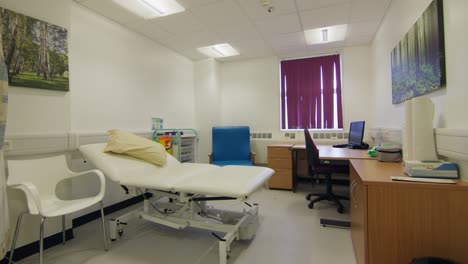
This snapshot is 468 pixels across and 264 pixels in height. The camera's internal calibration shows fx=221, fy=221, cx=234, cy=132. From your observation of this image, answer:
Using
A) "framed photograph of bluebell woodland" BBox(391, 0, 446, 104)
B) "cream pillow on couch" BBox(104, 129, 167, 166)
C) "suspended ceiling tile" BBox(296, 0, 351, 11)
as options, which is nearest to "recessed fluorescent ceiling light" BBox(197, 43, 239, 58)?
"suspended ceiling tile" BBox(296, 0, 351, 11)

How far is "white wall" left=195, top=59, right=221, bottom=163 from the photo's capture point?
4441 millimetres

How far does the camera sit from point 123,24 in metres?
2.95

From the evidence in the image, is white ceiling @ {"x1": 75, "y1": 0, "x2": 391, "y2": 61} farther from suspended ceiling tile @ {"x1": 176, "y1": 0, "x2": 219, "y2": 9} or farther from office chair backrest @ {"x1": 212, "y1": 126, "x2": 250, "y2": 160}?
office chair backrest @ {"x1": 212, "y1": 126, "x2": 250, "y2": 160}

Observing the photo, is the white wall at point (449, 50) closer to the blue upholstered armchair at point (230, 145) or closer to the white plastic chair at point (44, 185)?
the blue upholstered armchair at point (230, 145)

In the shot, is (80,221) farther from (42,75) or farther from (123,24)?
(123,24)

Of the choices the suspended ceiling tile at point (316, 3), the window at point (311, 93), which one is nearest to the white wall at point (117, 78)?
the window at point (311, 93)

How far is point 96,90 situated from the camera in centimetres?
263

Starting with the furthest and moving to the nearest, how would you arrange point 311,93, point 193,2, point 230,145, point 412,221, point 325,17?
point 311,93 < point 230,145 < point 325,17 < point 193,2 < point 412,221

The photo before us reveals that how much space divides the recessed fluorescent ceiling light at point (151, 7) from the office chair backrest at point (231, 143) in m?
2.01

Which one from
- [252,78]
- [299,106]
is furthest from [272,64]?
[299,106]

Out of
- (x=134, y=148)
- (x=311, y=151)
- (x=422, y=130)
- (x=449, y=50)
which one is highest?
(x=449, y=50)

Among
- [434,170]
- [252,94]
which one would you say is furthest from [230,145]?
[434,170]

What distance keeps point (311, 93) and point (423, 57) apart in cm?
246

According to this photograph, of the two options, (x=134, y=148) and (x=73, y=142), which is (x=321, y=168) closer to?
(x=134, y=148)
